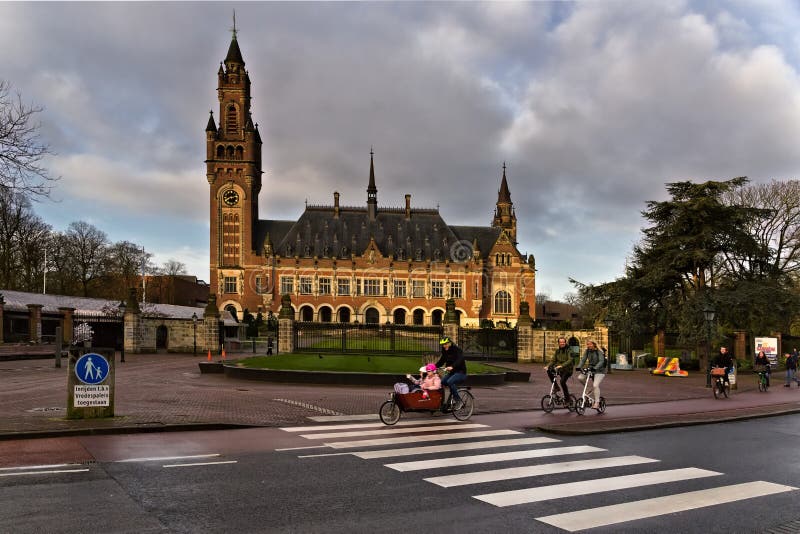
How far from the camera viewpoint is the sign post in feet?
41.7

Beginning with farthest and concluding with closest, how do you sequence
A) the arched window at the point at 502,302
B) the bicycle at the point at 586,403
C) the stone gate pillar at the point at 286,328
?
1. the arched window at the point at 502,302
2. the stone gate pillar at the point at 286,328
3. the bicycle at the point at 586,403

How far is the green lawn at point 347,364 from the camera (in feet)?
81.6

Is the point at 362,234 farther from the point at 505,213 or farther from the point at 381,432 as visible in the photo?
the point at 381,432

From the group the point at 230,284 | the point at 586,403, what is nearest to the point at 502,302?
the point at 230,284

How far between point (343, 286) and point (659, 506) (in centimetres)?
8196

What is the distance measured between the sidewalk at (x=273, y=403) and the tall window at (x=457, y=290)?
62.0 metres

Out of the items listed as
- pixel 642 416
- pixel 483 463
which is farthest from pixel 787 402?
pixel 483 463

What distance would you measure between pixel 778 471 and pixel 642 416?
6.58 m

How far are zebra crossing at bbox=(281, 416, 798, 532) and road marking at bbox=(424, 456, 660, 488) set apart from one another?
0.5 inches

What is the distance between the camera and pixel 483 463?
382 inches

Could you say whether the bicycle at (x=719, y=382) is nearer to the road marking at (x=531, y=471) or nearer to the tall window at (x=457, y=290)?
the road marking at (x=531, y=471)

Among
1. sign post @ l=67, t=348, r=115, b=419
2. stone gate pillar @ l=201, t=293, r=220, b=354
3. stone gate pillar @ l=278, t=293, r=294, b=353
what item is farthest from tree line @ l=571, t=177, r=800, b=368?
sign post @ l=67, t=348, r=115, b=419

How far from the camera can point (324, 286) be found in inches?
3482

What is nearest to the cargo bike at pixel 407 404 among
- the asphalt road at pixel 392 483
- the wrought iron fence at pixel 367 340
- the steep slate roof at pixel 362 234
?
the asphalt road at pixel 392 483
